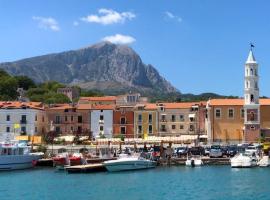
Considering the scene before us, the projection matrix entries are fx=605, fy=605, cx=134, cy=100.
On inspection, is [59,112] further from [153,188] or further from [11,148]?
[153,188]

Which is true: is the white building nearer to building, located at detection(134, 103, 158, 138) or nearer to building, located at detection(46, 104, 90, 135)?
building, located at detection(46, 104, 90, 135)

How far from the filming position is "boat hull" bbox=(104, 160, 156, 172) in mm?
63250

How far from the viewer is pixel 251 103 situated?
299 ft

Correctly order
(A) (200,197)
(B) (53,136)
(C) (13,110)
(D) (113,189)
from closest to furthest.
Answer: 1. (A) (200,197)
2. (D) (113,189)
3. (B) (53,136)
4. (C) (13,110)

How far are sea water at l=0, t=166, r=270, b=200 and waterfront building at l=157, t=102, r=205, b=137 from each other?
3339 cm

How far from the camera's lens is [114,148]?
273ft

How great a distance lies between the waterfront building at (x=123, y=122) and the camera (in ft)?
330

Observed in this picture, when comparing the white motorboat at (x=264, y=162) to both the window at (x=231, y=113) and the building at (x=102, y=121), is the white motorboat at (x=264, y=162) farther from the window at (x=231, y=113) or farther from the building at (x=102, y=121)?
the building at (x=102, y=121)

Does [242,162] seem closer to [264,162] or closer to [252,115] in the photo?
[264,162]

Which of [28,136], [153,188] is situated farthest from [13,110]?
[153,188]

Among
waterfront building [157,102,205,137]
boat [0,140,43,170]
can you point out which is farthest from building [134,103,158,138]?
boat [0,140,43,170]

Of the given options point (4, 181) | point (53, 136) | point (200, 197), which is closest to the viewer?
point (200, 197)

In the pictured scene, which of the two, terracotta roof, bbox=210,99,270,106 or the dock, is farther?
terracotta roof, bbox=210,99,270,106

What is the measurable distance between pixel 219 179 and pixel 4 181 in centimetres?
1955
